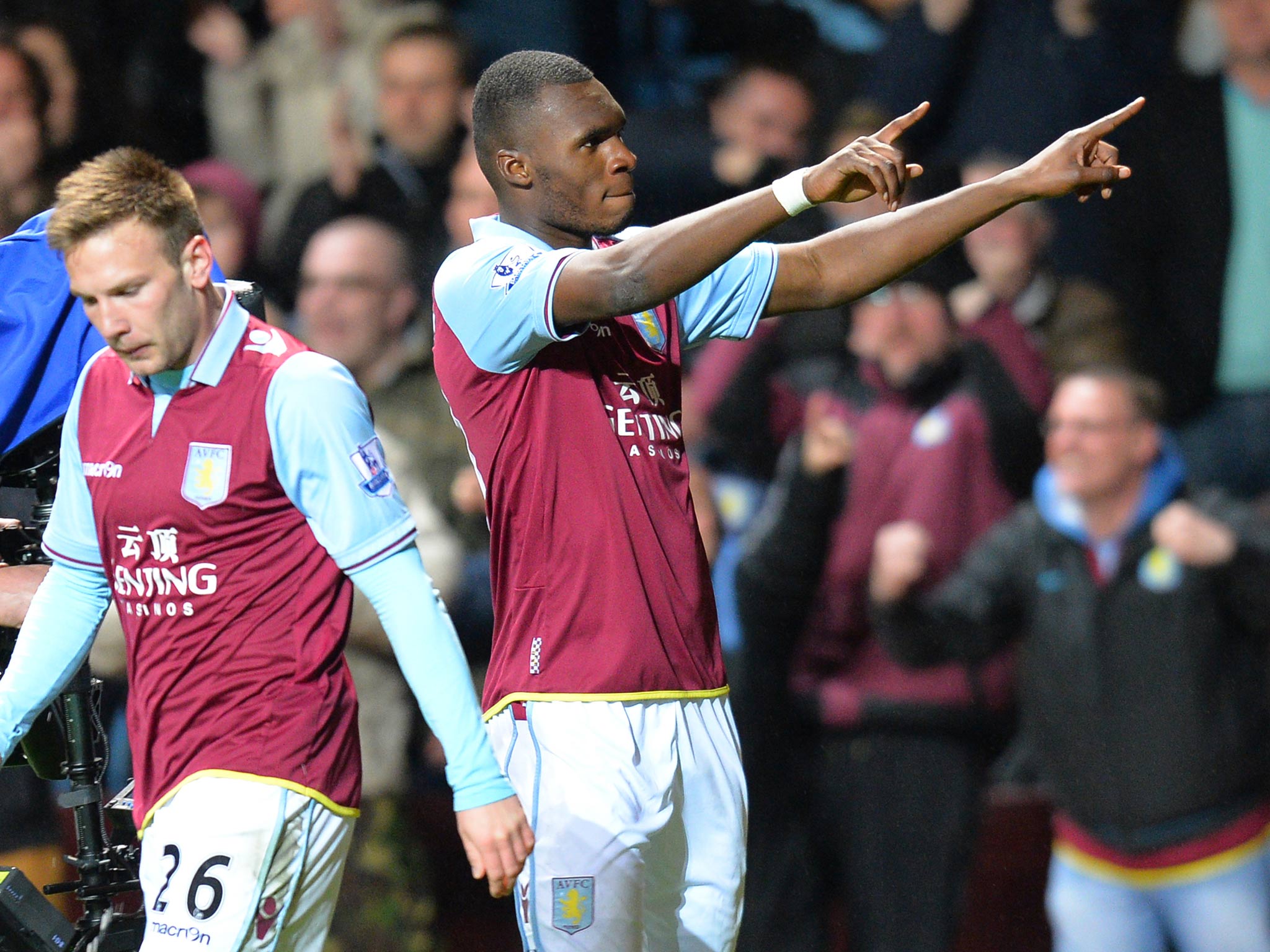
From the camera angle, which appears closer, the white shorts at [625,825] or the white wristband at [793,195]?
the white wristband at [793,195]

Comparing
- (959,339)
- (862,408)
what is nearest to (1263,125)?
(959,339)

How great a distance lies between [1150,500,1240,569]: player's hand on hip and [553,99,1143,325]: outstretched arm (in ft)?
6.79

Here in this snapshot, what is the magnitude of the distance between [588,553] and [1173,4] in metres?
3.28

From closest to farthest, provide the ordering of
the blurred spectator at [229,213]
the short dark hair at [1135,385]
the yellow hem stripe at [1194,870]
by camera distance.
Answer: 1. the yellow hem stripe at [1194,870]
2. the short dark hair at [1135,385]
3. the blurred spectator at [229,213]

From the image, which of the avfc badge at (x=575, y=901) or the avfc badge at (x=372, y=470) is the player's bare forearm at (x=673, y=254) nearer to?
the avfc badge at (x=372, y=470)

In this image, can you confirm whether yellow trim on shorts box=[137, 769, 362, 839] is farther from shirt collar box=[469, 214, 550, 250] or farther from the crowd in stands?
the crowd in stands

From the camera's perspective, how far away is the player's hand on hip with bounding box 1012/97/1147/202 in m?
2.34

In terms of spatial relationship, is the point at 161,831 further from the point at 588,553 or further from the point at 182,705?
the point at 588,553

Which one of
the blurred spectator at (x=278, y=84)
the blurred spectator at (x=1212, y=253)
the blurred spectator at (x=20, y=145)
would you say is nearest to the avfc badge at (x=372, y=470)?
the blurred spectator at (x=1212, y=253)

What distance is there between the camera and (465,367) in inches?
105

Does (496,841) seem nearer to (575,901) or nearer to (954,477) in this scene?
(575,901)

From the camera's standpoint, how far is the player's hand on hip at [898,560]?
14.9ft

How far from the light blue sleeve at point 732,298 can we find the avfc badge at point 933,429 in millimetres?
1893

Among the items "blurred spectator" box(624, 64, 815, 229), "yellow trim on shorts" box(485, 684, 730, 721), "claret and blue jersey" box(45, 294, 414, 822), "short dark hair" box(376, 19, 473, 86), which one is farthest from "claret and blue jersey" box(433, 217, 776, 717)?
"short dark hair" box(376, 19, 473, 86)
